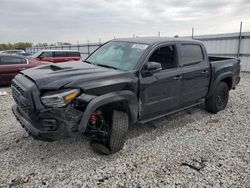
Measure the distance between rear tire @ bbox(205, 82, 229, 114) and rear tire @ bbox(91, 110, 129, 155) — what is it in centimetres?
282

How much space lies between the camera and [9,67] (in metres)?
8.18

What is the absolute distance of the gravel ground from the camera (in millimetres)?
2645

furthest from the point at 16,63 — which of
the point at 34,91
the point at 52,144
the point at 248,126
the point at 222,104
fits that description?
the point at 248,126

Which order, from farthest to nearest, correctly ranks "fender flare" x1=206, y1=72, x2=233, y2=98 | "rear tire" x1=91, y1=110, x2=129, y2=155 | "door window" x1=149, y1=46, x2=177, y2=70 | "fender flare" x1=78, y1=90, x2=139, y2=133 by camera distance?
"fender flare" x1=206, y1=72, x2=233, y2=98 → "door window" x1=149, y1=46, x2=177, y2=70 → "rear tire" x1=91, y1=110, x2=129, y2=155 → "fender flare" x1=78, y1=90, x2=139, y2=133

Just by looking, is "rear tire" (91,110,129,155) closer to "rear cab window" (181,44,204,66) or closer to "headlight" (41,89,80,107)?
"headlight" (41,89,80,107)

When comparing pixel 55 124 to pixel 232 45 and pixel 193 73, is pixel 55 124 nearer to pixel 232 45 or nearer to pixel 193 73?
pixel 193 73

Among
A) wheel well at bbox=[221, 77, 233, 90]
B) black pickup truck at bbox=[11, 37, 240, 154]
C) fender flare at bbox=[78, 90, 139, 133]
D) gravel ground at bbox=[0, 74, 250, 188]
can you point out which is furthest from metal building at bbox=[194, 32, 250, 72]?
fender flare at bbox=[78, 90, 139, 133]

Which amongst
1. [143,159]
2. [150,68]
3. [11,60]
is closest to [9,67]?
[11,60]

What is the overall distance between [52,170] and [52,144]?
0.76m

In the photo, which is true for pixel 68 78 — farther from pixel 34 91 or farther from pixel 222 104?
pixel 222 104

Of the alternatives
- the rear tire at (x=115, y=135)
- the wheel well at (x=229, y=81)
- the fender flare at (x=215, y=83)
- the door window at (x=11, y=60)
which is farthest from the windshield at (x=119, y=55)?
the door window at (x=11, y=60)

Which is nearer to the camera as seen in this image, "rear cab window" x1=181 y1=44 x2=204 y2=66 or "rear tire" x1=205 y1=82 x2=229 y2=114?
"rear cab window" x1=181 y1=44 x2=204 y2=66

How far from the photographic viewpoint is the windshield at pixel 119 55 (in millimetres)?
3488

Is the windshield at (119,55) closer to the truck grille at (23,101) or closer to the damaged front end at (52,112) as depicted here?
the damaged front end at (52,112)
